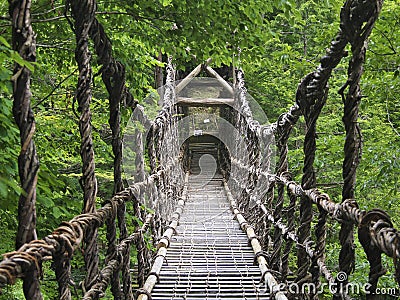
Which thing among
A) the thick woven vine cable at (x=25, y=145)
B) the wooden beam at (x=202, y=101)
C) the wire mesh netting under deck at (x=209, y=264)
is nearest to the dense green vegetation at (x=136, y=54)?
the thick woven vine cable at (x=25, y=145)

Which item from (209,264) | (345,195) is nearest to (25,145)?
(345,195)

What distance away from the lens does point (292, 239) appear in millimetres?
2068

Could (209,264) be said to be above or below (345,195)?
below

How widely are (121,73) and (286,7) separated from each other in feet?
3.10

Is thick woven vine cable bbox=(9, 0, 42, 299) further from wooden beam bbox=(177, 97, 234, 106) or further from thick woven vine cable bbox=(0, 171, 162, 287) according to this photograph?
wooden beam bbox=(177, 97, 234, 106)

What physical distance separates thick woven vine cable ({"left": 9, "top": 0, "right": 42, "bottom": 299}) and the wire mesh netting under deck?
4.83 ft

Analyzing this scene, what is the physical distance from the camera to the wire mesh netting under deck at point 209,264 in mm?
2377

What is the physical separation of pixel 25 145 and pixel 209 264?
2146 millimetres

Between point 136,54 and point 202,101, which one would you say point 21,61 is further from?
point 202,101

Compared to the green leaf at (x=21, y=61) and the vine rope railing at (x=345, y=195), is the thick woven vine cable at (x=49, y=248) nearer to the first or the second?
the green leaf at (x=21, y=61)

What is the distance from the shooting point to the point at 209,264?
9.51 ft

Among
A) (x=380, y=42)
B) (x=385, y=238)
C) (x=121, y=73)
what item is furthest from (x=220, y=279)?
(x=380, y=42)

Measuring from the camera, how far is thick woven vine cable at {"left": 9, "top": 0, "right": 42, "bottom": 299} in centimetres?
89

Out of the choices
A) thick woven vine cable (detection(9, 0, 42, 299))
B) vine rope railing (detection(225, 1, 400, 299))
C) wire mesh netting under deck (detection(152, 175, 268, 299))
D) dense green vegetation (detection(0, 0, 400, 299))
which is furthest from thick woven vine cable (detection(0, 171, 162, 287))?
wire mesh netting under deck (detection(152, 175, 268, 299))
